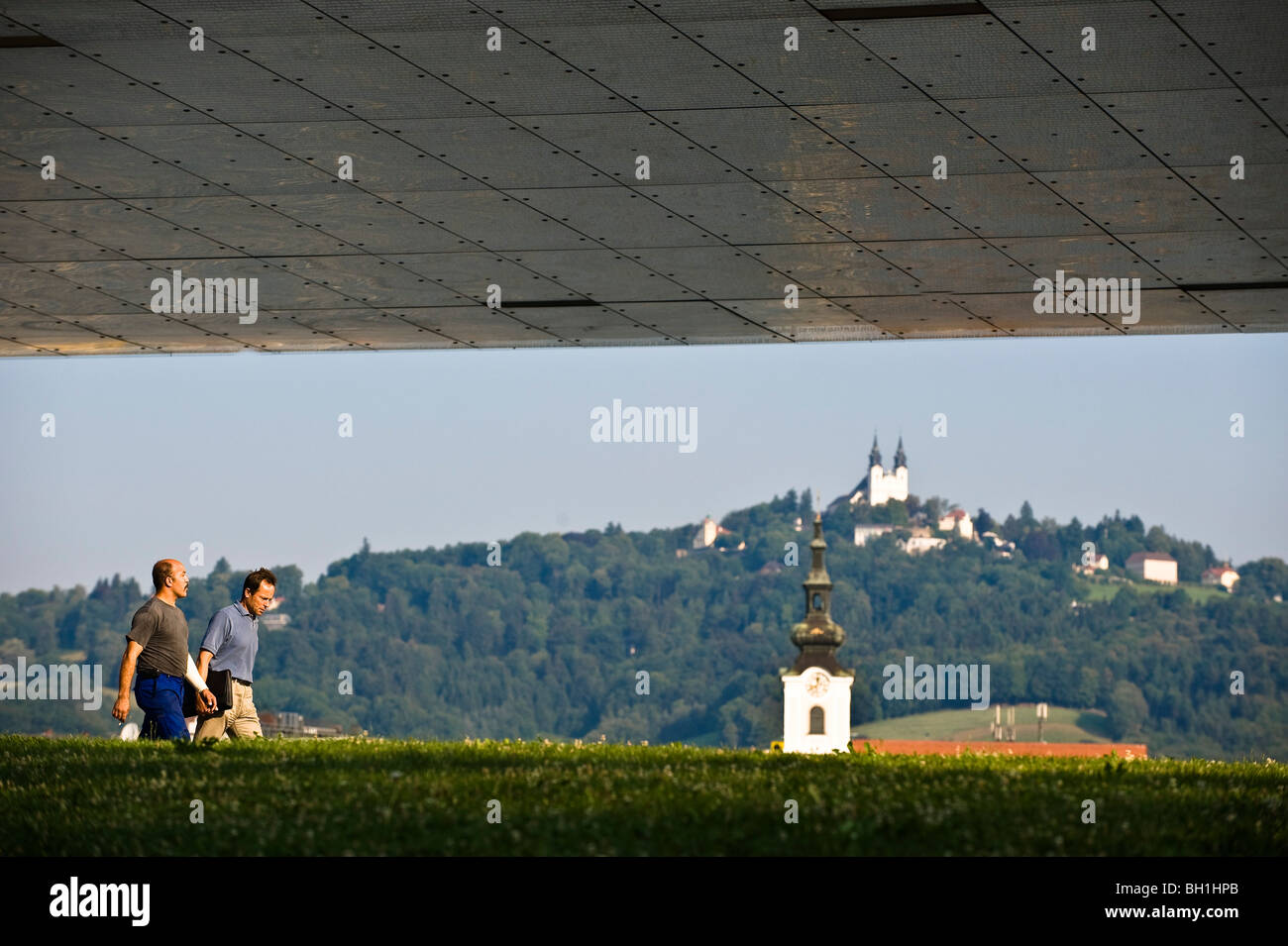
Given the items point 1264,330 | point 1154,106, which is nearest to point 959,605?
point 1264,330

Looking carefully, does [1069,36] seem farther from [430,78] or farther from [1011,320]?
[1011,320]

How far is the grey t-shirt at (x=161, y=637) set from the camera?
1407 cm

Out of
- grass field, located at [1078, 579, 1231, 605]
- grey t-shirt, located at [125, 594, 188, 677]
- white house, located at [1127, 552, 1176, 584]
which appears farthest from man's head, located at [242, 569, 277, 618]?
white house, located at [1127, 552, 1176, 584]

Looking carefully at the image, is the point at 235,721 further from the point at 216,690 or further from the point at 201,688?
the point at 201,688

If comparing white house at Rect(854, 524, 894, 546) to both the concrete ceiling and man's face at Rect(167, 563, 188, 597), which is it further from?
man's face at Rect(167, 563, 188, 597)

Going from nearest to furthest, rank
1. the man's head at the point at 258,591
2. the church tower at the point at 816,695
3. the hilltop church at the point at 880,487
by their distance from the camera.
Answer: the man's head at the point at 258,591 < the church tower at the point at 816,695 < the hilltop church at the point at 880,487

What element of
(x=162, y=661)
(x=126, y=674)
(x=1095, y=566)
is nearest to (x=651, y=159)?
(x=162, y=661)

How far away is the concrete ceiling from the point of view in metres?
13.5

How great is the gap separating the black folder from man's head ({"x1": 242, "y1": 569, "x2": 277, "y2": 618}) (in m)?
0.62

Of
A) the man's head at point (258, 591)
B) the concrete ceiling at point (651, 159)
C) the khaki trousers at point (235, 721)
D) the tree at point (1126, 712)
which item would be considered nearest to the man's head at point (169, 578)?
the man's head at point (258, 591)

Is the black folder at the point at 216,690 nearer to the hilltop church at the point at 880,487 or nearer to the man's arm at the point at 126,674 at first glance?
the man's arm at the point at 126,674

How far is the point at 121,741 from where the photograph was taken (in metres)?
15.4

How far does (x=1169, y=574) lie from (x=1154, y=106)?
165 m

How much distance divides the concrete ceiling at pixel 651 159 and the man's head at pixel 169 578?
14.1 ft
